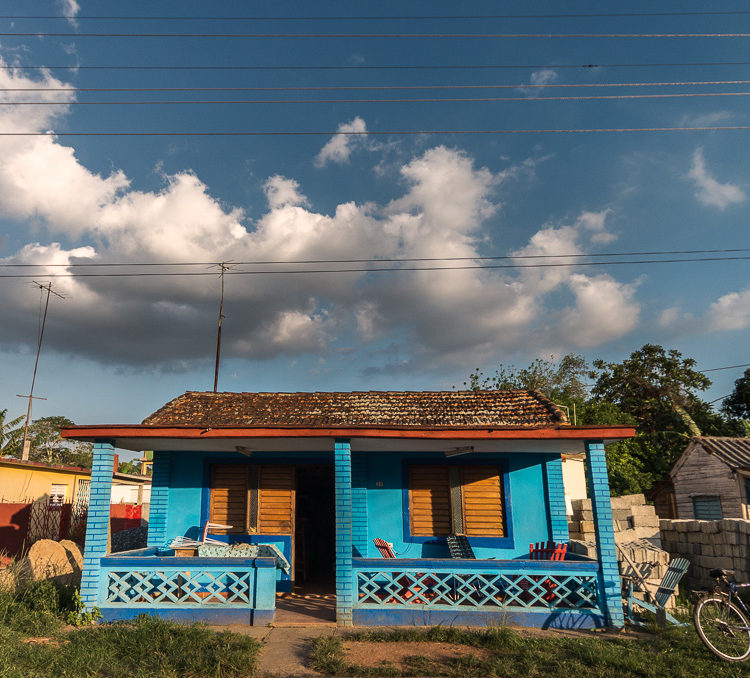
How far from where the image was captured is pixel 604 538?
8.20 meters

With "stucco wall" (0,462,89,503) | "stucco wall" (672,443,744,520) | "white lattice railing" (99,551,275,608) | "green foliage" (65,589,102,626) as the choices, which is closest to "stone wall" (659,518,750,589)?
"stucco wall" (672,443,744,520)

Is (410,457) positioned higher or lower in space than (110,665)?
higher

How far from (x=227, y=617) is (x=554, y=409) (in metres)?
6.28

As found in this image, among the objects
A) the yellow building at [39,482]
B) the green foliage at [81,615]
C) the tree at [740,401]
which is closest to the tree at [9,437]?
the yellow building at [39,482]

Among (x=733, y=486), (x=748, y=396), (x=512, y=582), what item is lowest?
(x=512, y=582)

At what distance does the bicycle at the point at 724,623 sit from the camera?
682cm

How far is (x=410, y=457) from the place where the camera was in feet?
35.1

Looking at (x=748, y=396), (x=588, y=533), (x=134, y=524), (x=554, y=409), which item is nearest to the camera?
(x=554, y=409)

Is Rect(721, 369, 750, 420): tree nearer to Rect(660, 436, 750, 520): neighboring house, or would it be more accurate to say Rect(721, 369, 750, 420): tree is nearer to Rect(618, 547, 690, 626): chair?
Rect(660, 436, 750, 520): neighboring house

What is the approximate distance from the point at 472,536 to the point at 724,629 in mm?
4196

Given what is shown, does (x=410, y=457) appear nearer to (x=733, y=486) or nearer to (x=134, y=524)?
(x=733, y=486)

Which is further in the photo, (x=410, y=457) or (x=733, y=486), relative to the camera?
(x=733, y=486)

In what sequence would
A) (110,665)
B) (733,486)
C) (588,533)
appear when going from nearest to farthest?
1. (110,665)
2. (588,533)
3. (733,486)

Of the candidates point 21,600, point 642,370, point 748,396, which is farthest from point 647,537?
point 748,396
